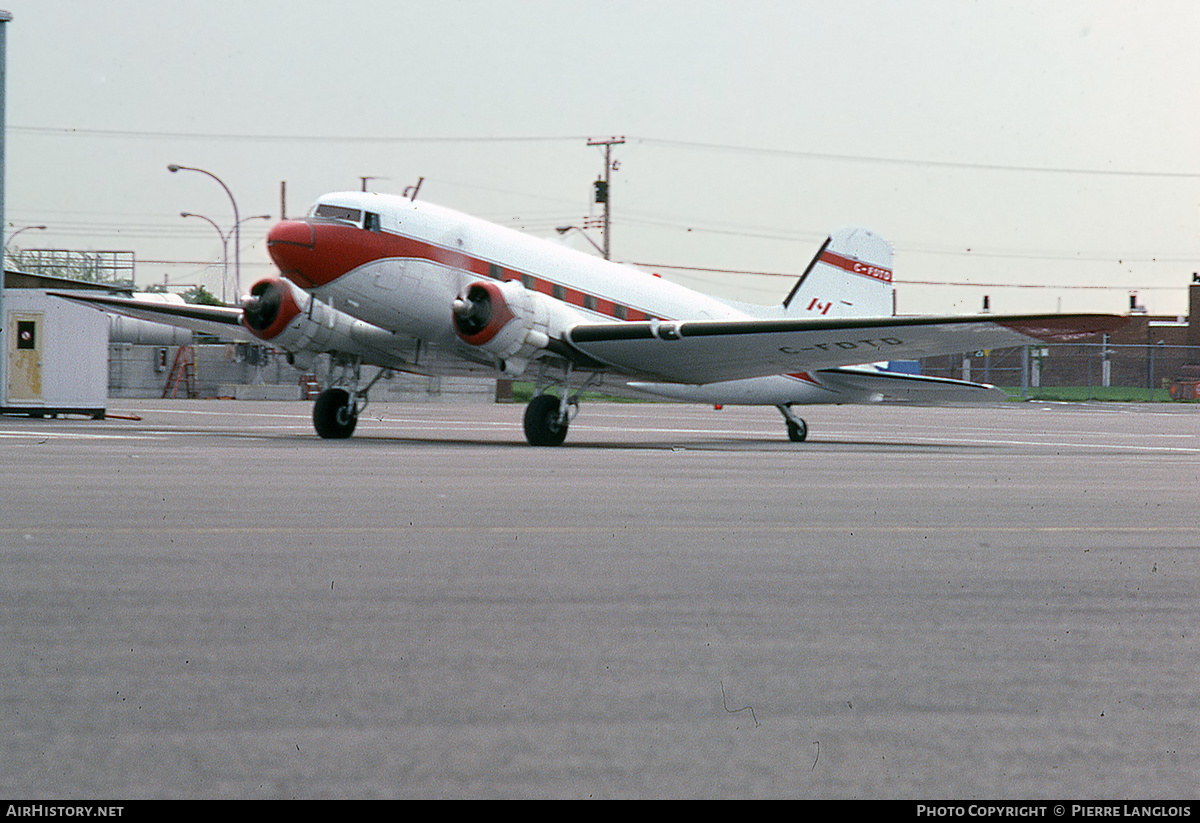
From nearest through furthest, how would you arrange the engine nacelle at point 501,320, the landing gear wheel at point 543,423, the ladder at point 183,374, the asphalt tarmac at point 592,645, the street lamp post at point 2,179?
the asphalt tarmac at point 592,645
the landing gear wheel at point 543,423
the engine nacelle at point 501,320
the street lamp post at point 2,179
the ladder at point 183,374

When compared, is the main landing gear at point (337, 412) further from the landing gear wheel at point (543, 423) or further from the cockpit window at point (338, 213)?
the landing gear wheel at point (543, 423)

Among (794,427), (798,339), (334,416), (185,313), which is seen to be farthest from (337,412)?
(794,427)

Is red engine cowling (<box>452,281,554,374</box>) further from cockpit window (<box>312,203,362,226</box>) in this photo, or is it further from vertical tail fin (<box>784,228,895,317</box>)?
vertical tail fin (<box>784,228,895,317</box>)

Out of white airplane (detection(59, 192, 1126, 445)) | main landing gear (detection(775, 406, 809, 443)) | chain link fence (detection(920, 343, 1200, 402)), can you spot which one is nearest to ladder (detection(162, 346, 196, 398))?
white airplane (detection(59, 192, 1126, 445))

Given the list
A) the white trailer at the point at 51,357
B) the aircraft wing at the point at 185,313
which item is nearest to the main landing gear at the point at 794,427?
the aircraft wing at the point at 185,313

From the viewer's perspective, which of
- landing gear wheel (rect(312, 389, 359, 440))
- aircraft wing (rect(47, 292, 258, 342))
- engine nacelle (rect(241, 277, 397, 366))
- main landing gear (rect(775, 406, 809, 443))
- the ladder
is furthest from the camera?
the ladder

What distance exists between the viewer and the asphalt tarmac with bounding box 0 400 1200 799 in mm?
3191

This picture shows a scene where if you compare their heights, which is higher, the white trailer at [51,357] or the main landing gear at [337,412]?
the white trailer at [51,357]

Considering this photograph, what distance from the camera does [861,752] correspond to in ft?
11.0

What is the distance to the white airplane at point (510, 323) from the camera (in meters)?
20.0

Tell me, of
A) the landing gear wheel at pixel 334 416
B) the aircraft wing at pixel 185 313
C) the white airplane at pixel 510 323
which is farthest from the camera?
the aircraft wing at pixel 185 313

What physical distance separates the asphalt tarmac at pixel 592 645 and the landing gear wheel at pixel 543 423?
8908 millimetres

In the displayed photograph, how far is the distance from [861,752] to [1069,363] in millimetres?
100570

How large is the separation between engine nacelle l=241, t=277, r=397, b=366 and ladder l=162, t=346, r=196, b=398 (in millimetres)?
41176
